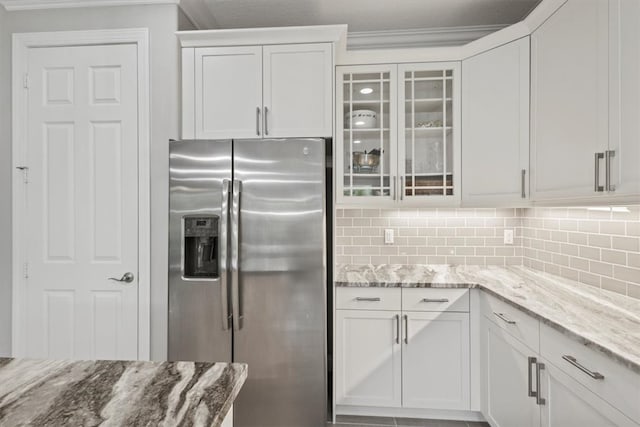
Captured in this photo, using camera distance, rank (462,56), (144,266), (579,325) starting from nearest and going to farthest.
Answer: (579,325), (144,266), (462,56)

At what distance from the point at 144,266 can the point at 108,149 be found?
2.53ft

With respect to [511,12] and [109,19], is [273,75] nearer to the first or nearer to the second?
[109,19]

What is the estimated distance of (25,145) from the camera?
2178mm

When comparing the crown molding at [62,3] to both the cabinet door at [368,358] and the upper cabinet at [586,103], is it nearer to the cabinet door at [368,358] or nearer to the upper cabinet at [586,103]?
the upper cabinet at [586,103]

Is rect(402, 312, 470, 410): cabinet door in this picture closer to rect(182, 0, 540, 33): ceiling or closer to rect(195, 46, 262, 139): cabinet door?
rect(195, 46, 262, 139): cabinet door

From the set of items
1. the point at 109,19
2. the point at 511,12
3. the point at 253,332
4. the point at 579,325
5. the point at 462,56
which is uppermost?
the point at 511,12

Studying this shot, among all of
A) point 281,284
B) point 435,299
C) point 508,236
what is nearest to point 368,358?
point 435,299

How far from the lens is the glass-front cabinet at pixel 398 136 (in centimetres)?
238

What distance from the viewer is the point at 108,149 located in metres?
2.16

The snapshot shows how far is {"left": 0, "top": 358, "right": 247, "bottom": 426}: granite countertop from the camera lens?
72cm

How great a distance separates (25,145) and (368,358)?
2560 mm

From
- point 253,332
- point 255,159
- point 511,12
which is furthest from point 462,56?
point 253,332

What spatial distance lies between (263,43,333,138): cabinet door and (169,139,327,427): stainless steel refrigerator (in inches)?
6.4

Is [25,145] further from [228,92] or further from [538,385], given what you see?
[538,385]
